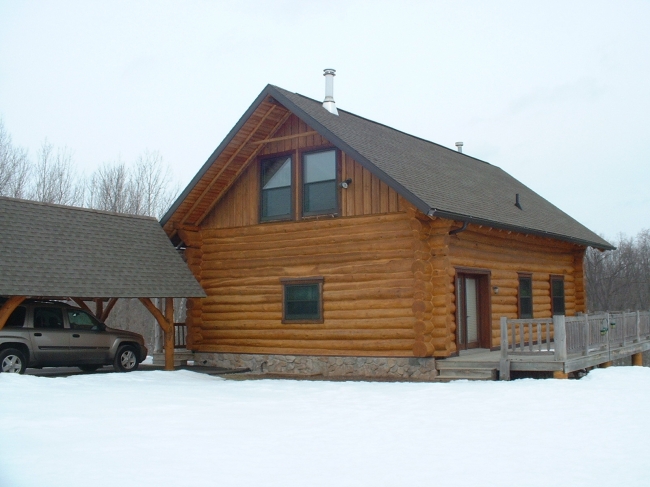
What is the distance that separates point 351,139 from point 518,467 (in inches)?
421

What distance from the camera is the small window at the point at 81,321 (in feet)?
56.2

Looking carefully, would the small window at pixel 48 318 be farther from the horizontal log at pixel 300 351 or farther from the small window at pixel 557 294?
the small window at pixel 557 294

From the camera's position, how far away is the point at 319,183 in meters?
18.5

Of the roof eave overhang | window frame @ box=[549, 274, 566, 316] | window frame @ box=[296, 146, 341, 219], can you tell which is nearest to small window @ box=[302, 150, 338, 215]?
window frame @ box=[296, 146, 341, 219]

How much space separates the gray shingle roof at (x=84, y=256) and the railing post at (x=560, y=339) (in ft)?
27.7

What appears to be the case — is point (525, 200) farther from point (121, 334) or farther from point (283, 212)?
point (121, 334)

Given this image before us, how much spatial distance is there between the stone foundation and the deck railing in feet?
6.26

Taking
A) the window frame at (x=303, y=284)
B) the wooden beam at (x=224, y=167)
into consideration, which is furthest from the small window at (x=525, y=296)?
the wooden beam at (x=224, y=167)

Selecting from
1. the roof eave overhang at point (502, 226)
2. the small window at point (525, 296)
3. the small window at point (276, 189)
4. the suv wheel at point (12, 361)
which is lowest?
the suv wheel at point (12, 361)

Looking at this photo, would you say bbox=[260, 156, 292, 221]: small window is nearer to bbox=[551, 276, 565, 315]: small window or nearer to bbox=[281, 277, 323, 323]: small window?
bbox=[281, 277, 323, 323]: small window

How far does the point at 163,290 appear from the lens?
17.7 meters

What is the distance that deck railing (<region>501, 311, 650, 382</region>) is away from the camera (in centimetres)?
1513

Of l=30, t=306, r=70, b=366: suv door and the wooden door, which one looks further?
the wooden door

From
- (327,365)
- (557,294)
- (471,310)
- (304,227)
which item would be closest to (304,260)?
(304,227)
